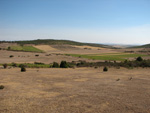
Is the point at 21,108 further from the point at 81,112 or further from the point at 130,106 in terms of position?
the point at 130,106

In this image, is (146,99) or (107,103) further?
(146,99)

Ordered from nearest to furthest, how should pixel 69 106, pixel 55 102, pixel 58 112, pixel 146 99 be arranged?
pixel 58 112, pixel 69 106, pixel 55 102, pixel 146 99

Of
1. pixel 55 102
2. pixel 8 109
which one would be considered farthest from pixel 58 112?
pixel 8 109

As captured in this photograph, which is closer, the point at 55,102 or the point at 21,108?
the point at 21,108

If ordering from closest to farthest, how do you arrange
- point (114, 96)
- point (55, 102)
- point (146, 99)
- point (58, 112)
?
1. point (58, 112)
2. point (55, 102)
3. point (146, 99)
4. point (114, 96)

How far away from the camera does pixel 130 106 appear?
422 inches

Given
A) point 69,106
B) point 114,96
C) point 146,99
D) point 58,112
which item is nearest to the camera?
point 58,112

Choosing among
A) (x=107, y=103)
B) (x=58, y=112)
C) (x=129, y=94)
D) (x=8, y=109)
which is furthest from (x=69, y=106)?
(x=129, y=94)

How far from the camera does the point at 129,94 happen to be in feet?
45.0

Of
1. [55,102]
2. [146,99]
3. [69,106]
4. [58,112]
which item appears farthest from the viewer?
[146,99]

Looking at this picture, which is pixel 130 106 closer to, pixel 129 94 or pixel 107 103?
pixel 107 103

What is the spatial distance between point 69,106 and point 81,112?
1.33 m

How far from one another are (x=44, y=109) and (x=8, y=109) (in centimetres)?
259

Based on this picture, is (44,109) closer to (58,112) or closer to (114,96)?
(58,112)
